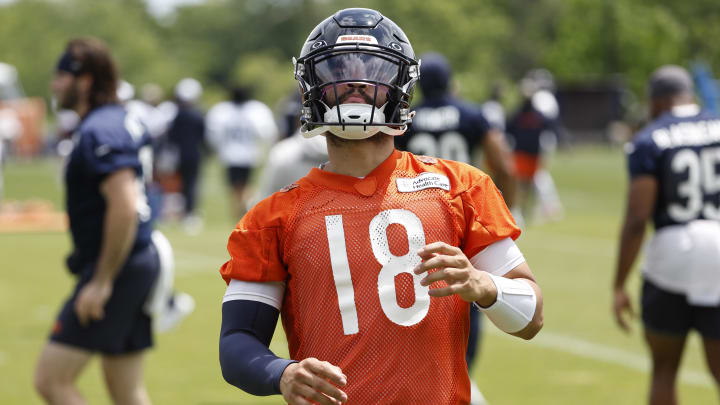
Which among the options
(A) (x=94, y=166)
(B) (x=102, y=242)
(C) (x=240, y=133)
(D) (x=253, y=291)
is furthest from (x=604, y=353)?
(C) (x=240, y=133)

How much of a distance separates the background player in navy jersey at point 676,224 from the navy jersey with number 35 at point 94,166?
9.08ft

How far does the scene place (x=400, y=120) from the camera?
2.82 meters

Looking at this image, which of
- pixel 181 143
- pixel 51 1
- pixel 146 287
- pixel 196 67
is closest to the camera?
pixel 146 287

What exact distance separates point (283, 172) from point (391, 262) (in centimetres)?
284

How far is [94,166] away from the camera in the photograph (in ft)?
16.7

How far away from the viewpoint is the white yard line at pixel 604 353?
766 centimetres

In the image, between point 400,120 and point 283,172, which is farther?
point 283,172

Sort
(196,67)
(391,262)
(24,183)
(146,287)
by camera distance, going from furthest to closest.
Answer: (196,67), (24,183), (146,287), (391,262)

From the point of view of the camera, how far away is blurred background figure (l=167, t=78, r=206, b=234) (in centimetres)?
1920

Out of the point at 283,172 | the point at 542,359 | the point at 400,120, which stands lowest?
the point at 542,359

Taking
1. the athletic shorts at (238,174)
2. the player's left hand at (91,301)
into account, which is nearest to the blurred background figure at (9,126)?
the athletic shorts at (238,174)

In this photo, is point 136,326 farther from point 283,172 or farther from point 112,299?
point 283,172

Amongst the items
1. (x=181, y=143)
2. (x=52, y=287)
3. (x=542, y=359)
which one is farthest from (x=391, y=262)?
(x=181, y=143)

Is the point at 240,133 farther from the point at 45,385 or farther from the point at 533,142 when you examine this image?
the point at 45,385
